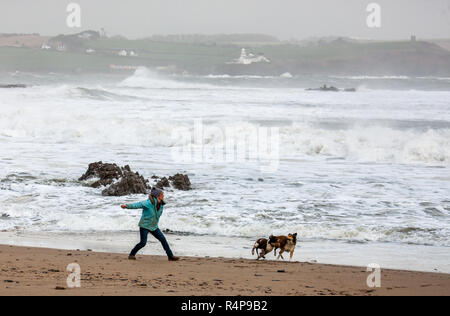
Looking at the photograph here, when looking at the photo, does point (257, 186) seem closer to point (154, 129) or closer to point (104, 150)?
point (104, 150)

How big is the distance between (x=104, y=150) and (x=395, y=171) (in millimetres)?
9195

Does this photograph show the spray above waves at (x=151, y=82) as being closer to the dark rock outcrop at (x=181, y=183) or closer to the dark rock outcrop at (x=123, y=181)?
the dark rock outcrop at (x=123, y=181)

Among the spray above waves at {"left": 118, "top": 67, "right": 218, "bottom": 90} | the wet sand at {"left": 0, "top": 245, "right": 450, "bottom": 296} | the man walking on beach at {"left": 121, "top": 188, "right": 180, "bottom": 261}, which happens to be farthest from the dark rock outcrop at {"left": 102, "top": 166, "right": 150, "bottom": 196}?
the spray above waves at {"left": 118, "top": 67, "right": 218, "bottom": 90}

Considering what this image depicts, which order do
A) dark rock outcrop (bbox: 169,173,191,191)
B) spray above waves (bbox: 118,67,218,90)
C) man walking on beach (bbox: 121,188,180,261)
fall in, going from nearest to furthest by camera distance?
man walking on beach (bbox: 121,188,180,261)
dark rock outcrop (bbox: 169,173,191,191)
spray above waves (bbox: 118,67,218,90)

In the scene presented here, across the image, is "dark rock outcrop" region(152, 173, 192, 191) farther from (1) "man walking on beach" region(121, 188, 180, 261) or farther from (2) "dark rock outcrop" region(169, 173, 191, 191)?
(1) "man walking on beach" region(121, 188, 180, 261)

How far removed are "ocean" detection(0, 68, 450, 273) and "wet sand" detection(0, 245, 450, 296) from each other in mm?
751

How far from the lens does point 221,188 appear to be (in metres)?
14.4

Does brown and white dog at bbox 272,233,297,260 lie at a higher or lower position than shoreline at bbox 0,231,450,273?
higher

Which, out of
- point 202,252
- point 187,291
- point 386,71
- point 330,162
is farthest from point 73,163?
point 386,71

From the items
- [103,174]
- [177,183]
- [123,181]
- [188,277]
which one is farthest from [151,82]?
[188,277]

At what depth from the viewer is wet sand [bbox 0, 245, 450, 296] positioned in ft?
21.2

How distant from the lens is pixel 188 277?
7.32 metres

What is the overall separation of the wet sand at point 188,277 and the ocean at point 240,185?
2.46ft

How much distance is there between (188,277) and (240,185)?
25.0 feet
